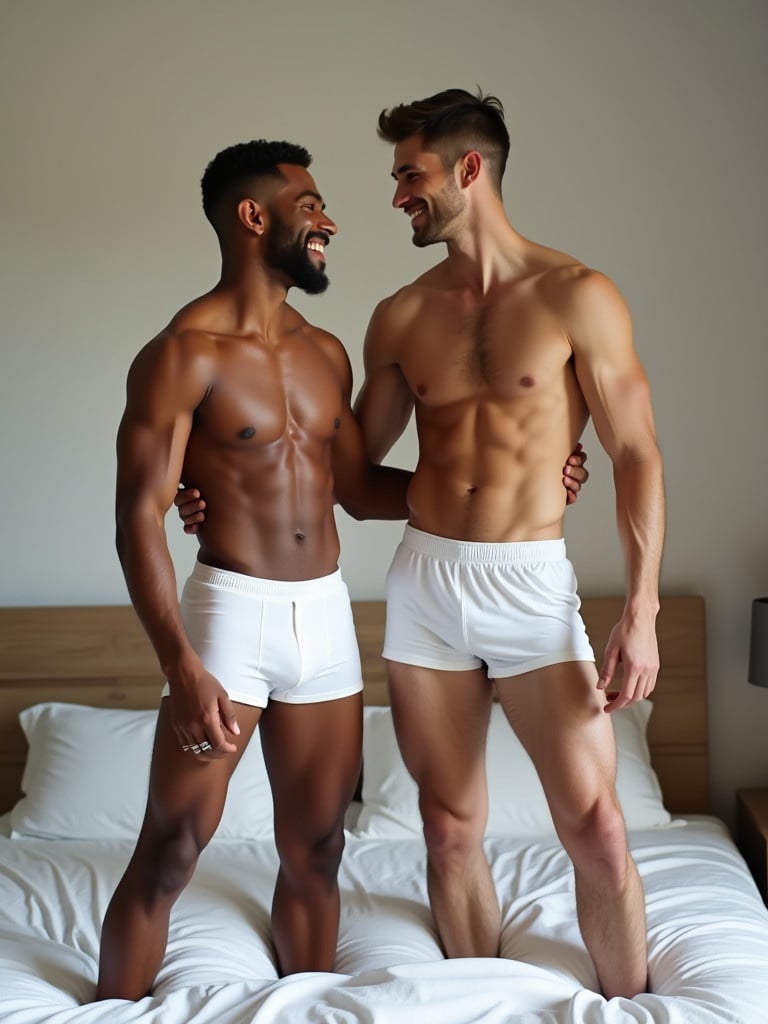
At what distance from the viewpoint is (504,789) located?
3.01m

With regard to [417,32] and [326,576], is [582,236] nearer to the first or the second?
[417,32]

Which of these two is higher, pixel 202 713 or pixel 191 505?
pixel 191 505

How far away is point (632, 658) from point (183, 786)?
0.80 metres

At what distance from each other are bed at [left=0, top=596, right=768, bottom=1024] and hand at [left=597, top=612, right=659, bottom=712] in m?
0.49

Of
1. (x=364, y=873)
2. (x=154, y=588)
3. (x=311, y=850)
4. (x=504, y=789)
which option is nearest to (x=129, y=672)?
(x=364, y=873)

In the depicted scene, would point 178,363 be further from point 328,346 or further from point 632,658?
point 632,658

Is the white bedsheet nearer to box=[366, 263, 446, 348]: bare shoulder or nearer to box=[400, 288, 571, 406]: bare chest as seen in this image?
box=[400, 288, 571, 406]: bare chest

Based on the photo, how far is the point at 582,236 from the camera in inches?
131

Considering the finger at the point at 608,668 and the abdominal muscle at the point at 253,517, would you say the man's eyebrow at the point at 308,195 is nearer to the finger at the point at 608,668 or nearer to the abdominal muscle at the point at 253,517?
the abdominal muscle at the point at 253,517

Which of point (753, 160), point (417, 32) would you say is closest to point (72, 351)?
point (417, 32)

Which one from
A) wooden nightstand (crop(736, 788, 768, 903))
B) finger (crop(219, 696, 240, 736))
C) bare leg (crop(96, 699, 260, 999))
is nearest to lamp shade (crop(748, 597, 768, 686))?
wooden nightstand (crop(736, 788, 768, 903))

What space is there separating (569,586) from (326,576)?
17.5 inches

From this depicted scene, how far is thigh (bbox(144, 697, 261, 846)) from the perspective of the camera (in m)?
1.97

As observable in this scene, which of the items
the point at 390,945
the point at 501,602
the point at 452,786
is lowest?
the point at 390,945
